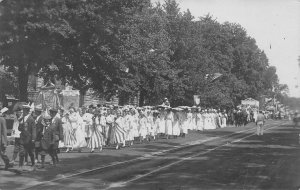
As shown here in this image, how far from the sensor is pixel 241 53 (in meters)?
78.2

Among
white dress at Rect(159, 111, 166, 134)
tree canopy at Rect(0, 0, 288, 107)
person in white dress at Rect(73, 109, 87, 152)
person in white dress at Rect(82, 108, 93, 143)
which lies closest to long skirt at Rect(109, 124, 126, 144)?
person in white dress at Rect(82, 108, 93, 143)

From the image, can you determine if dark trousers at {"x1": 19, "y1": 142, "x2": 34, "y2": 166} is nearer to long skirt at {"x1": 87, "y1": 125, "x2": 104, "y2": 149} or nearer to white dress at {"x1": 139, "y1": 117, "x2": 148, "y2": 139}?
long skirt at {"x1": 87, "y1": 125, "x2": 104, "y2": 149}

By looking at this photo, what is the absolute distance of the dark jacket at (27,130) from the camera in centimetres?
1377

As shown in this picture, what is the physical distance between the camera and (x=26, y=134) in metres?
13.8

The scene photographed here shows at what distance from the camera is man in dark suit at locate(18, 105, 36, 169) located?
1375 centimetres

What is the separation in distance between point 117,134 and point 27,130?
8.29 meters

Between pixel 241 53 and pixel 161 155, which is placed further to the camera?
pixel 241 53

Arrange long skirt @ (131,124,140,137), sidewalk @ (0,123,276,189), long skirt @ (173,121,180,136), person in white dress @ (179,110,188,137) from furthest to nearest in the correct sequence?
1. person in white dress @ (179,110,188,137)
2. long skirt @ (173,121,180,136)
3. long skirt @ (131,124,140,137)
4. sidewalk @ (0,123,276,189)

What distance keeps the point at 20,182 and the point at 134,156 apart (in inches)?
285

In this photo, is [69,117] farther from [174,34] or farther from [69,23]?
[174,34]

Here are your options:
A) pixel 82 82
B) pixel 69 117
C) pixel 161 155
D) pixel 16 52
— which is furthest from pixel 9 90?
pixel 161 155

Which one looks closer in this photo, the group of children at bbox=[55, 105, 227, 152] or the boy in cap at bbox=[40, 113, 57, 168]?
the boy in cap at bbox=[40, 113, 57, 168]

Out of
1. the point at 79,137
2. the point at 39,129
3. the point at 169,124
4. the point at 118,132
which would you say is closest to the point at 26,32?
the point at 79,137

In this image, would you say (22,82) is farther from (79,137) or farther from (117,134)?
(79,137)
